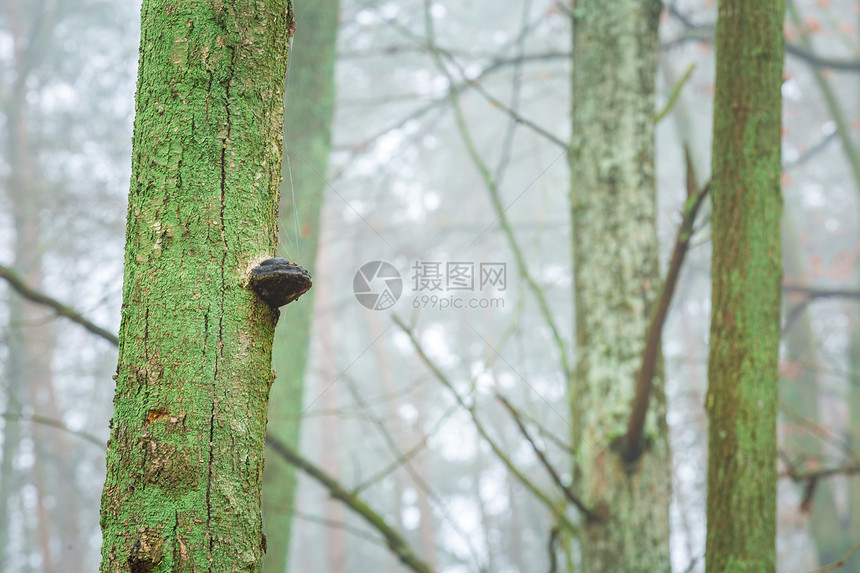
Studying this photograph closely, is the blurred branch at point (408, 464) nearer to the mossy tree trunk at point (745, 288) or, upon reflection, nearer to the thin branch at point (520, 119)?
the mossy tree trunk at point (745, 288)

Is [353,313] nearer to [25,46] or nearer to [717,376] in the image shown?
[25,46]

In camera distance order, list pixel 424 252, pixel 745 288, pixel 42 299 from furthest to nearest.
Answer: pixel 424 252
pixel 42 299
pixel 745 288

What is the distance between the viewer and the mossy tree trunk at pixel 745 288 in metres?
1.38

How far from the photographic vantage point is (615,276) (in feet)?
7.45

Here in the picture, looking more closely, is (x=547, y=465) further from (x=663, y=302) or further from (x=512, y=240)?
(x=512, y=240)

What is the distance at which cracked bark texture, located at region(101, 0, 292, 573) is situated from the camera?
0.76m

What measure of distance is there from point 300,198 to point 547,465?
5.88 feet

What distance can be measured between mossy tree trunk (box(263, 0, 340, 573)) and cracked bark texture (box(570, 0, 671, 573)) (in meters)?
Answer: 1.20

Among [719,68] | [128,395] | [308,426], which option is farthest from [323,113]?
[308,426]

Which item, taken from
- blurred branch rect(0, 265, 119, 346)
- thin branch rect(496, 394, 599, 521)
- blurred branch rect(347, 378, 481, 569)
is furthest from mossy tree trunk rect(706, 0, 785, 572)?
blurred branch rect(0, 265, 119, 346)

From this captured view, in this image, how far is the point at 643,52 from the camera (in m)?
2.41

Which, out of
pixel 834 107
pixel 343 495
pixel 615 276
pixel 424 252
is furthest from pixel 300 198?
pixel 834 107

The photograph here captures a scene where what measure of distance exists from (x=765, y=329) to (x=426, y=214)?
16.8m

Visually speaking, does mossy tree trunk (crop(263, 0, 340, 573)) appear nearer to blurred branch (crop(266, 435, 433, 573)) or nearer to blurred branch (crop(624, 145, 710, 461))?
blurred branch (crop(266, 435, 433, 573))
